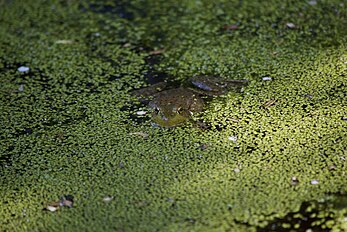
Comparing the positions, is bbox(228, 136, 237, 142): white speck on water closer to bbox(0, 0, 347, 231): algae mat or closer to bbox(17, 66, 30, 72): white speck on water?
bbox(0, 0, 347, 231): algae mat

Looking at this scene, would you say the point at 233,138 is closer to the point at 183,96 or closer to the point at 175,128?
the point at 175,128

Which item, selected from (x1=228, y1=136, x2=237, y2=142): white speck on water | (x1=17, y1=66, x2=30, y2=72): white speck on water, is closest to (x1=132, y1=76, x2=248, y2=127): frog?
(x1=228, y1=136, x2=237, y2=142): white speck on water

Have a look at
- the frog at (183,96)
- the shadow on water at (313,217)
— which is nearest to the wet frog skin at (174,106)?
the frog at (183,96)

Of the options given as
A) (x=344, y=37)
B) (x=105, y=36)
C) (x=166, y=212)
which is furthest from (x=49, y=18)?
(x=166, y=212)

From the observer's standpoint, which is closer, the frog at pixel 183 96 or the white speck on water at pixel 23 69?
the frog at pixel 183 96

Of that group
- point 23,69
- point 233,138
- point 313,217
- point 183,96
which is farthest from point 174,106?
point 23,69

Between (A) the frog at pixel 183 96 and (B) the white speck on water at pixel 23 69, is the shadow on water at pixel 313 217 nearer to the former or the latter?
(A) the frog at pixel 183 96

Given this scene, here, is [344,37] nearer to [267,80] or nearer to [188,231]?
[267,80]
